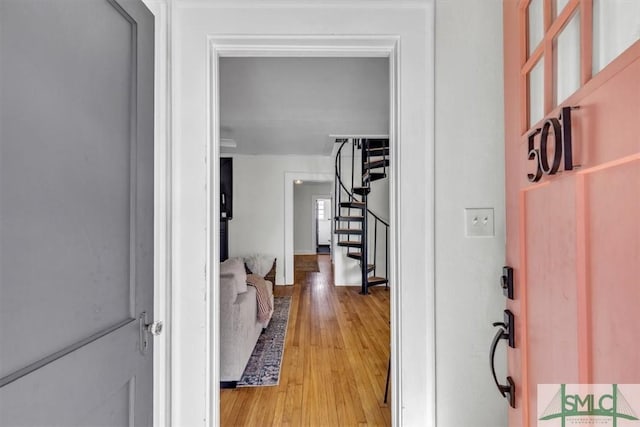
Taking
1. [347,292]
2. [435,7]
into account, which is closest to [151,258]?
[435,7]

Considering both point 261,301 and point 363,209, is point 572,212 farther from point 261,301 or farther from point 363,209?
point 363,209

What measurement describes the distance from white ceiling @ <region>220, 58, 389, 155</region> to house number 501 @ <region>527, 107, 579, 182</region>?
5.69ft

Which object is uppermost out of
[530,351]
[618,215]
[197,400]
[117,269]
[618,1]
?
[618,1]

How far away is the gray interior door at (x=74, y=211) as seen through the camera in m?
0.64

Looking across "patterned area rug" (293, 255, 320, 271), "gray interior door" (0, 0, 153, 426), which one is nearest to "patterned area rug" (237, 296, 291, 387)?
"gray interior door" (0, 0, 153, 426)

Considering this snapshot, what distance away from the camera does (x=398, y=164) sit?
4.13 ft

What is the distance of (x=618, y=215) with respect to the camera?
1.77 feet

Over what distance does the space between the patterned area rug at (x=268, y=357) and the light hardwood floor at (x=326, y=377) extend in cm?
6

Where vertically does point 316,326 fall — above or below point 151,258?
below

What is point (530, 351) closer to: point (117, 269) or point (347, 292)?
point (117, 269)

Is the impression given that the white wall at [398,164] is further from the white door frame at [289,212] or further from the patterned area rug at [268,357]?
the white door frame at [289,212]

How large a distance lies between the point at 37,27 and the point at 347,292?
497 cm

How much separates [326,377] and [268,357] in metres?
0.62

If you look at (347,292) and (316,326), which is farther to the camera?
(347,292)
